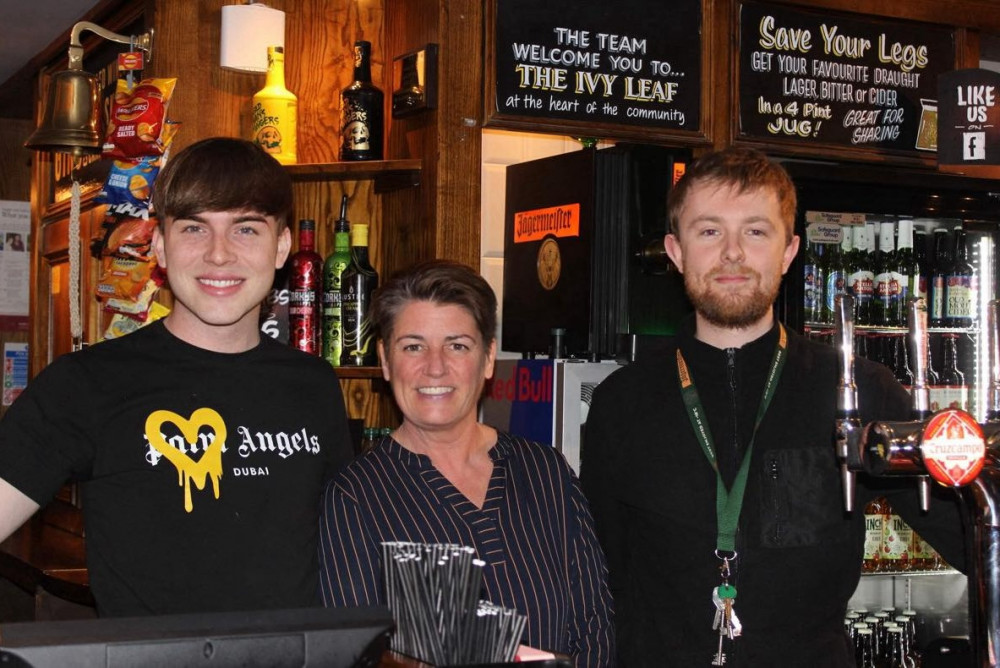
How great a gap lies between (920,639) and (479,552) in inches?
95.2

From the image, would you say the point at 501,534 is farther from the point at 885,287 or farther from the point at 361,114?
the point at 885,287

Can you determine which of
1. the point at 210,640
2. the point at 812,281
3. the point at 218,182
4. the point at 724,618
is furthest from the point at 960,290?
the point at 210,640

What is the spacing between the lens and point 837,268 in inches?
142

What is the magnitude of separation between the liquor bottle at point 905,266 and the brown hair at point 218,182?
7.60 feet

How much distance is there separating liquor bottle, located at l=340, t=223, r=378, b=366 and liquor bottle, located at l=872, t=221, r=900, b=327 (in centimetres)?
155

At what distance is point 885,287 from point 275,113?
1928mm

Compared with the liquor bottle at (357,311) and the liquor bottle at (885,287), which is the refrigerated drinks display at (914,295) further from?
the liquor bottle at (357,311)

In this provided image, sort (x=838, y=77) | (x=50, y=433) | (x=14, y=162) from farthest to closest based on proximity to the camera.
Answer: (x=14, y=162)
(x=838, y=77)
(x=50, y=433)

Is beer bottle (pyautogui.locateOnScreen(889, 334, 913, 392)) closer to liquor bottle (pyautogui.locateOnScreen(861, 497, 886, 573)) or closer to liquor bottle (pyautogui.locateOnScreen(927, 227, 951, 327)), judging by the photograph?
liquor bottle (pyautogui.locateOnScreen(927, 227, 951, 327))

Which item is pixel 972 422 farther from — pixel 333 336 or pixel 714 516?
pixel 333 336

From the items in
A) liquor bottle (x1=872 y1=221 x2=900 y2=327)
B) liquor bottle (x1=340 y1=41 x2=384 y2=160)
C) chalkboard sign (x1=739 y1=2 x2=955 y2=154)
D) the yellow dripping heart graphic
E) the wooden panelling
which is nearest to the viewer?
the yellow dripping heart graphic

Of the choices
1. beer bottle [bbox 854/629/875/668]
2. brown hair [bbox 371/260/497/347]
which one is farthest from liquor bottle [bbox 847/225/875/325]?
brown hair [bbox 371/260/497/347]

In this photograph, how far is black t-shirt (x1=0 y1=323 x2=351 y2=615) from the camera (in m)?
1.75

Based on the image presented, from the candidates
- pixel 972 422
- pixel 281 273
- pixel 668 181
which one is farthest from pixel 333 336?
pixel 972 422
